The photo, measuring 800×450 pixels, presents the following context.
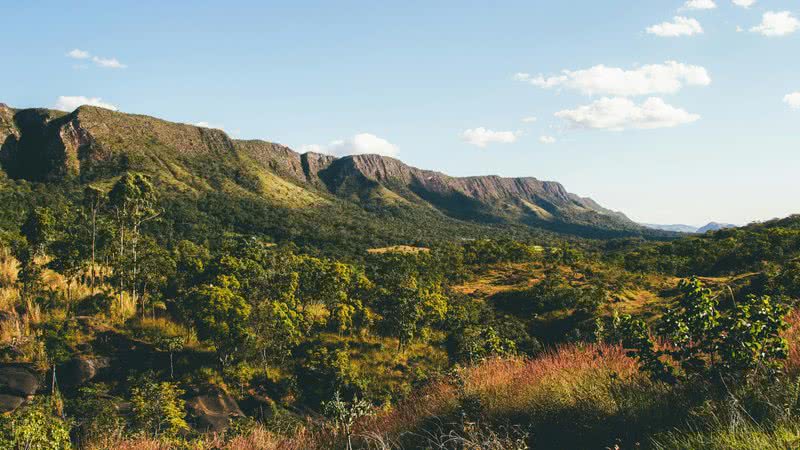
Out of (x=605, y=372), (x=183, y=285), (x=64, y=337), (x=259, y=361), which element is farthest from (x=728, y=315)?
(x=183, y=285)

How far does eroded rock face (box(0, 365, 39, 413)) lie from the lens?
90.2 ft

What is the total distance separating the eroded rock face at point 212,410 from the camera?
33000 millimetres

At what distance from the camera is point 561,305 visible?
2864 inches

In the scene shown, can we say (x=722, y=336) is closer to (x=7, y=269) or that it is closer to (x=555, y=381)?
(x=555, y=381)

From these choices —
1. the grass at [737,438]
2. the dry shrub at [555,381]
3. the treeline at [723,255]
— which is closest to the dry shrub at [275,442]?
the dry shrub at [555,381]

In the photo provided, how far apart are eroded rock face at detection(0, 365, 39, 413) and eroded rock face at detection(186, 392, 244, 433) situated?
9.99 m

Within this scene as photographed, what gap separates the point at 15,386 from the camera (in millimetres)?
28406

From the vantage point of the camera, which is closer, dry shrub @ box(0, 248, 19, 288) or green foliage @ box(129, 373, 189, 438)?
green foliage @ box(129, 373, 189, 438)

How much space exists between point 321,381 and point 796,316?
1517 inches

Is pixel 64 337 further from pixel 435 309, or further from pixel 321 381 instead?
pixel 435 309

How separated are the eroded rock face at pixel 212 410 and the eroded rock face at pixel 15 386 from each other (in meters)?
9.99

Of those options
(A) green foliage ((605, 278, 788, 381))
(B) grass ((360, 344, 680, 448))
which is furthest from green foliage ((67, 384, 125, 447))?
(A) green foliage ((605, 278, 788, 381))

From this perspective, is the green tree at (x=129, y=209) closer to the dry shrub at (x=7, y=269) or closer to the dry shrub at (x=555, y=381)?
the dry shrub at (x=7, y=269)

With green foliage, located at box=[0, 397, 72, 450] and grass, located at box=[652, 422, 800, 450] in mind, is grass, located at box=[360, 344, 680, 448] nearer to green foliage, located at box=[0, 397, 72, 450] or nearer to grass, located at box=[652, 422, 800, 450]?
grass, located at box=[652, 422, 800, 450]
